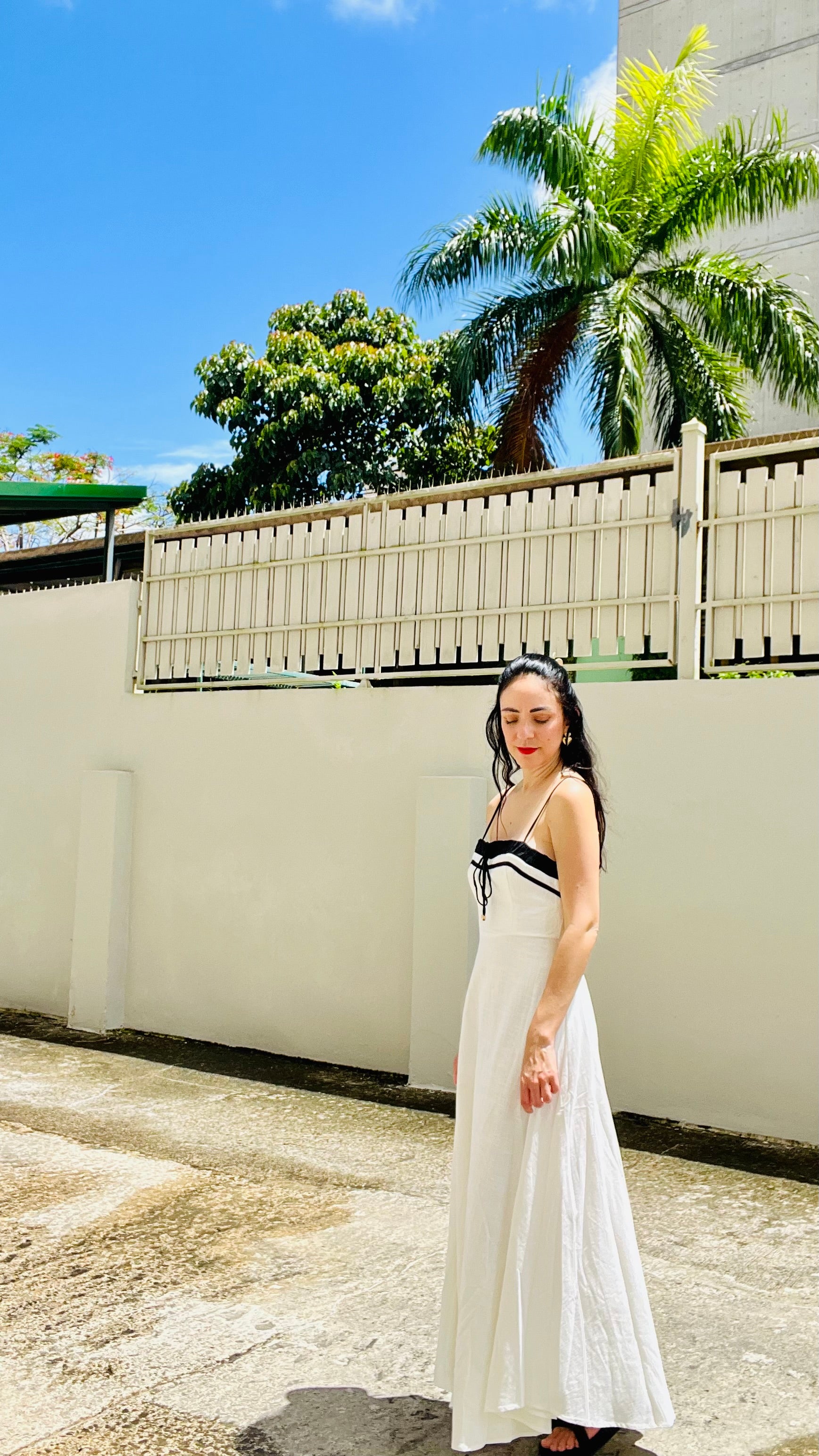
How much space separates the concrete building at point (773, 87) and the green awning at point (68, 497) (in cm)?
1315

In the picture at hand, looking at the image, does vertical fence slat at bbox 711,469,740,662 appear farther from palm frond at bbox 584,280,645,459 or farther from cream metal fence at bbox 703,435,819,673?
palm frond at bbox 584,280,645,459

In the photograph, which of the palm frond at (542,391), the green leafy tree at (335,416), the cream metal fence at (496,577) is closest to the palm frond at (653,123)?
the palm frond at (542,391)

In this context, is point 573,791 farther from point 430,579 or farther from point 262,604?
point 262,604

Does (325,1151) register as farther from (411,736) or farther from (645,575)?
(645,575)

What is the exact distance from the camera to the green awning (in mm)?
11047

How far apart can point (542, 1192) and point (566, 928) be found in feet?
1.74

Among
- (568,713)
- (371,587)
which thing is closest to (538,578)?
(371,587)

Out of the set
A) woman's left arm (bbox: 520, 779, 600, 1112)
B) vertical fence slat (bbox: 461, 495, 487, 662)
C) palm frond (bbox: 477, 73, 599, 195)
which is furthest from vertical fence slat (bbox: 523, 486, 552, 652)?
palm frond (bbox: 477, 73, 599, 195)

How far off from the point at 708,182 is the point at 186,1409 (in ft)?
51.3

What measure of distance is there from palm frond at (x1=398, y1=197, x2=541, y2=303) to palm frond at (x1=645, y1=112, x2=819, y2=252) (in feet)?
5.39

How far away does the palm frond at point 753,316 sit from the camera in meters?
15.4

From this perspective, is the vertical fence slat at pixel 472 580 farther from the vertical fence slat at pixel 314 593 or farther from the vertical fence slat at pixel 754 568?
the vertical fence slat at pixel 754 568

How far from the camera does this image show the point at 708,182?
49.6 ft

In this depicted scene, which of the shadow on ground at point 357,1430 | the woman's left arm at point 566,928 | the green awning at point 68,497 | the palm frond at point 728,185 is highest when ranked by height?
the palm frond at point 728,185
